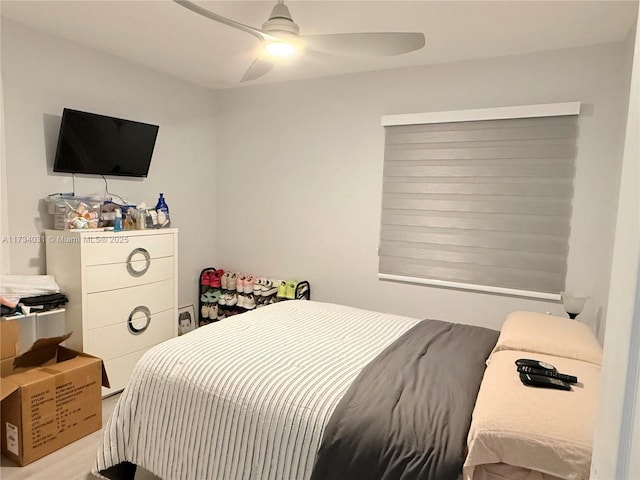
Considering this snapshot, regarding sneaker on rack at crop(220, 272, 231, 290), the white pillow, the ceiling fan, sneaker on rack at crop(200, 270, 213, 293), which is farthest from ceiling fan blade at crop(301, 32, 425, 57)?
sneaker on rack at crop(200, 270, 213, 293)

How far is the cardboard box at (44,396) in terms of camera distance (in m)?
2.14

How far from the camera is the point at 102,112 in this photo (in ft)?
10.3

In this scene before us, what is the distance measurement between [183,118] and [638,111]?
12.2ft

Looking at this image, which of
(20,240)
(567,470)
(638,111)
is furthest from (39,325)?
(638,111)

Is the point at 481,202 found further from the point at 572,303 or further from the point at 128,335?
the point at 128,335

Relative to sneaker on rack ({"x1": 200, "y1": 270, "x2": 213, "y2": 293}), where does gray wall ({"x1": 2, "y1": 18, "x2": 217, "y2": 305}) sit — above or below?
above

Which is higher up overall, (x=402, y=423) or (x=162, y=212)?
(x=162, y=212)

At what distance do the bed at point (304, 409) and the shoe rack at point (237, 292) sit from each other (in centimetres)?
142

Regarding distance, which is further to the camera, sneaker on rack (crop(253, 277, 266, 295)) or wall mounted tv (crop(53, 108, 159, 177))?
sneaker on rack (crop(253, 277, 266, 295))

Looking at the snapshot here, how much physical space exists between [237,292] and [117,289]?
120 centimetres

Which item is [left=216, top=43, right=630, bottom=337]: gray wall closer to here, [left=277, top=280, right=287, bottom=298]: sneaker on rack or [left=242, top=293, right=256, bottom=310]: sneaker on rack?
[left=277, top=280, right=287, bottom=298]: sneaker on rack

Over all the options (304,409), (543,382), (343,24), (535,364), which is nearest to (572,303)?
(535,364)

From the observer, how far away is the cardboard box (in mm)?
2145

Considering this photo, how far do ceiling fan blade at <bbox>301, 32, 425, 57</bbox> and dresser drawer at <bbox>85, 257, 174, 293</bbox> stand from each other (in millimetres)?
1922
